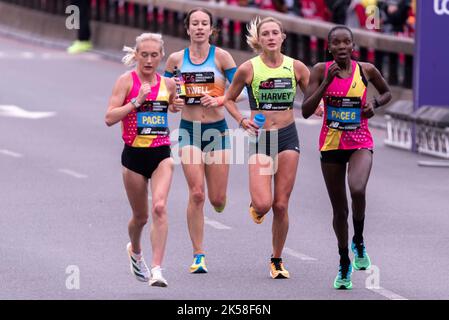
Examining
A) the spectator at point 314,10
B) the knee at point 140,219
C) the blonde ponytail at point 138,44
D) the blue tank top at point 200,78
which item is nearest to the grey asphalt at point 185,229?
the knee at point 140,219

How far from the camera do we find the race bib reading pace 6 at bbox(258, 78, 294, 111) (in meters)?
14.5

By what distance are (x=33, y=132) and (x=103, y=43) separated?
40.3ft

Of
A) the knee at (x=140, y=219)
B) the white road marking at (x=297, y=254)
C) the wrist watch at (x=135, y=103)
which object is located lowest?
the white road marking at (x=297, y=254)

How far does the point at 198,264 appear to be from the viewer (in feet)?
48.7

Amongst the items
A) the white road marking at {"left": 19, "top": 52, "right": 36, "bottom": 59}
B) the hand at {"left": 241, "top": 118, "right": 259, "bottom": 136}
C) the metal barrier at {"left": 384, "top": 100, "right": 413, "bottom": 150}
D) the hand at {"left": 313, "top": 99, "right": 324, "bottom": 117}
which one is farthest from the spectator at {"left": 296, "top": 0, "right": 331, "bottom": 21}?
the hand at {"left": 241, "top": 118, "right": 259, "bottom": 136}

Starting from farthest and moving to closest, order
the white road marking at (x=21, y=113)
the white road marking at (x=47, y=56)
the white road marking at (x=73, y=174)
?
the white road marking at (x=47, y=56) < the white road marking at (x=21, y=113) < the white road marking at (x=73, y=174)

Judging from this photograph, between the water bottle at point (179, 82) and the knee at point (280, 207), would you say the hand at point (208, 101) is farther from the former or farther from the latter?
the knee at point (280, 207)

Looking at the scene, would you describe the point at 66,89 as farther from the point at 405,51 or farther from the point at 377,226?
the point at 377,226

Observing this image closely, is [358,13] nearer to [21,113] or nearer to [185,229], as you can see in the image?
[21,113]

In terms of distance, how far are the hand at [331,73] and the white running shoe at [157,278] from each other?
197cm

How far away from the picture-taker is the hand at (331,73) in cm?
1372

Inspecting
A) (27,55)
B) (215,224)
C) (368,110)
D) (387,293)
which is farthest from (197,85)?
(27,55)

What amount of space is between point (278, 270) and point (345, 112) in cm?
150
